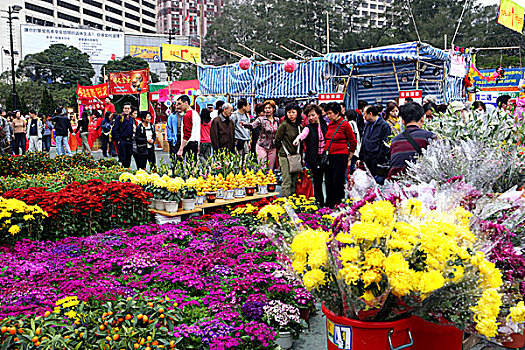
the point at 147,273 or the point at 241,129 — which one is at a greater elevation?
→ the point at 241,129

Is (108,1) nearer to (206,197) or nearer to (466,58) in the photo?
(466,58)

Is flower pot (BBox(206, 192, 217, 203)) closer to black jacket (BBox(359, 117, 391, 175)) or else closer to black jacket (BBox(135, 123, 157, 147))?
black jacket (BBox(359, 117, 391, 175))

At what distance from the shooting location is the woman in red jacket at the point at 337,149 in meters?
7.50

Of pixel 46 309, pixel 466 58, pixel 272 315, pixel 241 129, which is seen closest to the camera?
pixel 46 309

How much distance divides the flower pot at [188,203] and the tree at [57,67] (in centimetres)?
5368

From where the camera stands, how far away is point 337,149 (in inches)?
300

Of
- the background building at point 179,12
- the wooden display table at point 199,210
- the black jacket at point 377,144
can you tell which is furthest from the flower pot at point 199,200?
the background building at point 179,12

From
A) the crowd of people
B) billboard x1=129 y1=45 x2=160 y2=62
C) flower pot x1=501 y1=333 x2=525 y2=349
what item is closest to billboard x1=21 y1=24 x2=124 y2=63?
billboard x1=129 y1=45 x2=160 y2=62

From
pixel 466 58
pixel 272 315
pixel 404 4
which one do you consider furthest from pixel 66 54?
pixel 272 315

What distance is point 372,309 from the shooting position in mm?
2096

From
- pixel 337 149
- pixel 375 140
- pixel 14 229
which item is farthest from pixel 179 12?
pixel 14 229

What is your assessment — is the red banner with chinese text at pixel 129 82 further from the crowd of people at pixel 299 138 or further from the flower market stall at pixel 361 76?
the crowd of people at pixel 299 138

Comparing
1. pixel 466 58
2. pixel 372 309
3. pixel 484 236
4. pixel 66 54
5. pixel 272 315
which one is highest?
pixel 66 54

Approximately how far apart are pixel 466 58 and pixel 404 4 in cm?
2993
